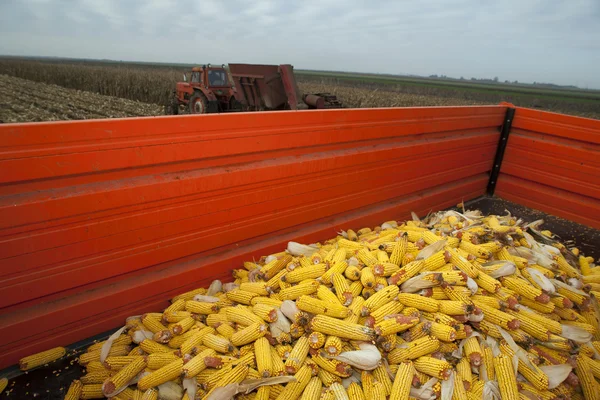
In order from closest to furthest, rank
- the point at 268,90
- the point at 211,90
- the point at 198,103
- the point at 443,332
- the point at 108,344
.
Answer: the point at 443,332 → the point at 108,344 → the point at 268,90 → the point at 211,90 → the point at 198,103

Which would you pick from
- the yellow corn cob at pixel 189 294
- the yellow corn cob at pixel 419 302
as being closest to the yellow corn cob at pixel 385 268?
the yellow corn cob at pixel 419 302

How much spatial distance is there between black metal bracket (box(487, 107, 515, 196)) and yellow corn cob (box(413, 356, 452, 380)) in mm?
3925

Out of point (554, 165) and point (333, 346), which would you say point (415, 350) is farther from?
point (554, 165)

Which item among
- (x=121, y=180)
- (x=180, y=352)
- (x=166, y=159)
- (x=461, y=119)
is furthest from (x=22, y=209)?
(x=461, y=119)

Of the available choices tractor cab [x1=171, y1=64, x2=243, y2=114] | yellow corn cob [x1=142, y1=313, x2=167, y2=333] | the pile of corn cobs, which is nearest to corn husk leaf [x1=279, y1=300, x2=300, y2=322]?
the pile of corn cobs

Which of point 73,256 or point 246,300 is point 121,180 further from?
point 246,300

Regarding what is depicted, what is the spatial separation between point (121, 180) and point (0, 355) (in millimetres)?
1199

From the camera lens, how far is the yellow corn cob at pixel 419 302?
2.25 m

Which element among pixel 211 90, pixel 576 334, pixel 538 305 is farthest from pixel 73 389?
pixel 211 90

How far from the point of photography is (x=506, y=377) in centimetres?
201

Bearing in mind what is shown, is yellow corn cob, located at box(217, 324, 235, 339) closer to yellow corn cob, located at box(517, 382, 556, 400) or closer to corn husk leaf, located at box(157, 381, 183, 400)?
corn husk leaf, located at box(157, 381, 183, 400)

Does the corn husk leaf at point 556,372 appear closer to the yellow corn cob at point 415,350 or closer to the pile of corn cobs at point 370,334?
the pile of corn cobs at point 370,334

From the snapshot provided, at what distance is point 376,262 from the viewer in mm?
2641

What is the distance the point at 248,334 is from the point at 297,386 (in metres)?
0.43
